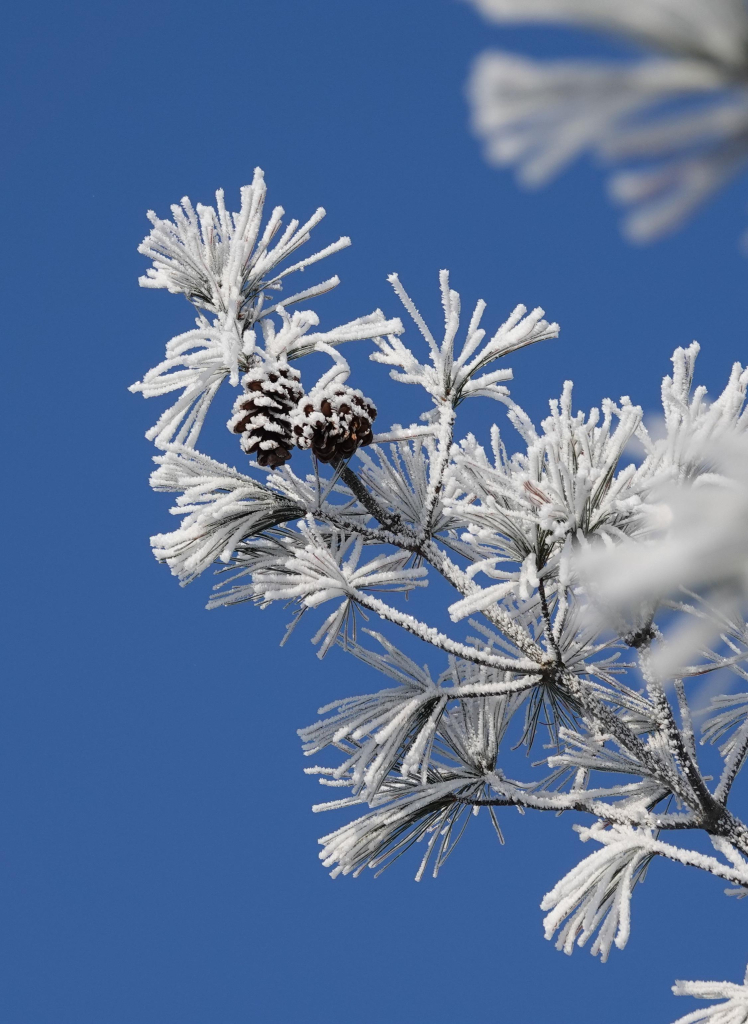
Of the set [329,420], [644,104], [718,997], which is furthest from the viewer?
[718,997]

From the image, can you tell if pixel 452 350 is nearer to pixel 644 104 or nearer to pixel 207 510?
pixel 207 510

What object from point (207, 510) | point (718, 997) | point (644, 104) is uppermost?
point (207, 510)

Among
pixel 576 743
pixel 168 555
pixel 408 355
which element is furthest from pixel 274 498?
pixel 576 743

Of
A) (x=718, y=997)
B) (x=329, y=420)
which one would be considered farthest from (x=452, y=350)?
(x=718, y=997)

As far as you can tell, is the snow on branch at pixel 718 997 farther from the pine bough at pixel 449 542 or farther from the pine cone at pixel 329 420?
the pine cone at pixel 329 420

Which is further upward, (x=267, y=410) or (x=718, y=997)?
(x=267, y=410)

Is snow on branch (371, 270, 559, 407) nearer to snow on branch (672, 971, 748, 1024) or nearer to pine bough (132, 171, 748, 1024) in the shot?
pine bough (132, 171, 748, 1024)

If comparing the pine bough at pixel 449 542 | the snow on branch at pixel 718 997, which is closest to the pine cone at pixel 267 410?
the pine bough at pixel 449 542
